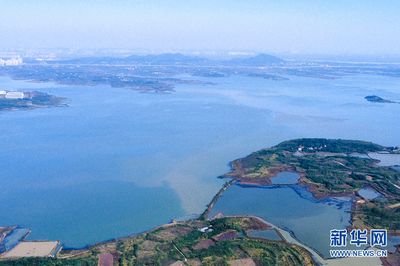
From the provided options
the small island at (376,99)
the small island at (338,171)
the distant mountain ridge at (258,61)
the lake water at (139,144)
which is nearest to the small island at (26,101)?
the lake water at (139,144)

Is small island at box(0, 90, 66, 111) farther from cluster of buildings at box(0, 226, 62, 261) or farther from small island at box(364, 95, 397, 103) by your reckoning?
small island at box(364, 95, 397, 103)

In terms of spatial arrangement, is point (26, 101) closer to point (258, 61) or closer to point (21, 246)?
point (21, 246)

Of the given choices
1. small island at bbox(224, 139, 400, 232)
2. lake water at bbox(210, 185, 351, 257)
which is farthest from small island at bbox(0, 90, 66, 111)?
lake water at bbox(210, 185, 351, 257)

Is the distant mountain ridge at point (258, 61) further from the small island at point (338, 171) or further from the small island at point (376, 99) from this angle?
the small island at point (338, 171)

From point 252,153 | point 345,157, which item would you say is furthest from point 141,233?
point 345,157

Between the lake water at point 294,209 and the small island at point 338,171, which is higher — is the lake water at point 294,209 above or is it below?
below

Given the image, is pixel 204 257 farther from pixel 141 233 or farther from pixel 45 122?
pixel 45 122

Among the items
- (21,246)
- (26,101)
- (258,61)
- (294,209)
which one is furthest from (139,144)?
(258,61)
